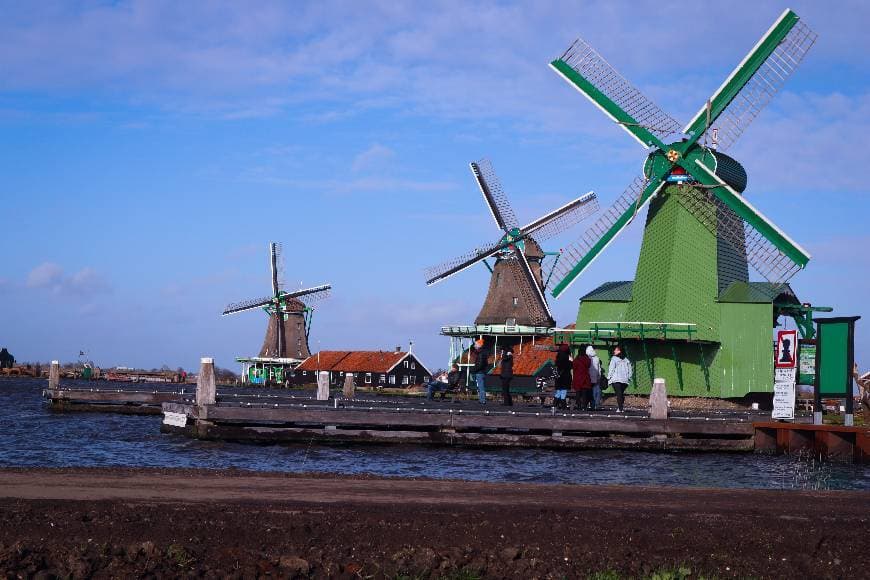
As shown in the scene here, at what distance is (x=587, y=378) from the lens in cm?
2933

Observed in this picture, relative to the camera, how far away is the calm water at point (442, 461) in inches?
730

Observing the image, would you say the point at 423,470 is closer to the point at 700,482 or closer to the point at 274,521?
the point at 700,482

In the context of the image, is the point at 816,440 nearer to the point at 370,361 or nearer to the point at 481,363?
the point at 481,363

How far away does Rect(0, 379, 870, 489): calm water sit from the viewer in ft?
60.8

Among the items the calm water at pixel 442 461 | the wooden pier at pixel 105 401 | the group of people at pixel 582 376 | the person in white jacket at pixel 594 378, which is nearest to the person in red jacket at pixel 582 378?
the group of people at pixel 582 376

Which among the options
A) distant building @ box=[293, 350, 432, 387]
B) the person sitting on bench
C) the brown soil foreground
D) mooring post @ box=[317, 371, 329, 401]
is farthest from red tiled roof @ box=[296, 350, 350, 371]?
the brown soil foreground

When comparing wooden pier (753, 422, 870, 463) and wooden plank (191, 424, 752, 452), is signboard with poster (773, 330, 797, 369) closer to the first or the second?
wooden pier (753, 422, 870, 463)

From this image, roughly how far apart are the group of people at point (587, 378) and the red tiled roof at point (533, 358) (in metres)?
33.4

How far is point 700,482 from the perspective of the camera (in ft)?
59.6

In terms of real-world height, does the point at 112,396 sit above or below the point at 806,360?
below

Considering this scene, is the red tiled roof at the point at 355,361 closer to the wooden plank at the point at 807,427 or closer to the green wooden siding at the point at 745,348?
the green wooden siding at the point at 745,348

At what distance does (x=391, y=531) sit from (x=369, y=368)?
278 ft

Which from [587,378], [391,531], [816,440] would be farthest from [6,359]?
[391,531]

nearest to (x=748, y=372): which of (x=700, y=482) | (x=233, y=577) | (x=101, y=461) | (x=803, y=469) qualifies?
(x=803, y=469)
